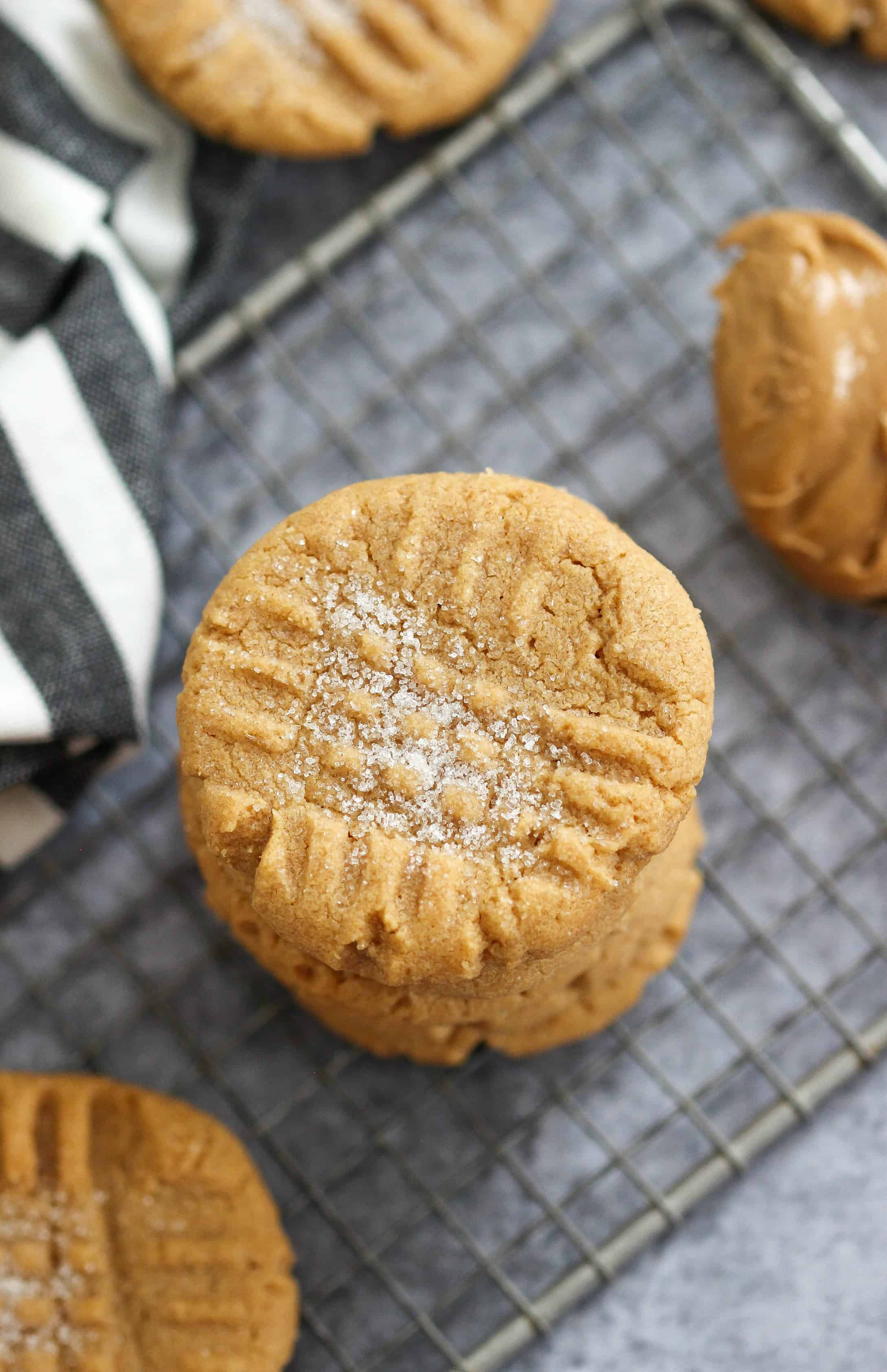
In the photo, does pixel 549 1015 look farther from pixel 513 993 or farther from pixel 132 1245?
pixel 132 1245

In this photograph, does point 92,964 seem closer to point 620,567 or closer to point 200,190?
point 620,567

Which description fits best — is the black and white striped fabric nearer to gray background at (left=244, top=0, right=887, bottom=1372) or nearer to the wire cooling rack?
the wire cooling rack

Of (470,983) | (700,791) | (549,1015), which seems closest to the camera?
(470,983)

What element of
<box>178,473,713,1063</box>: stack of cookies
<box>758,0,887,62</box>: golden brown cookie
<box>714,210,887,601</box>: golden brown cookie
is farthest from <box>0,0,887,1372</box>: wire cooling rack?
<box>178,473,713,1063</box>: stack of cookies

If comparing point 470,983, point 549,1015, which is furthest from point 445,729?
point 549,1015

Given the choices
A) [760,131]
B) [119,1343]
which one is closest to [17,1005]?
[119,1343]
